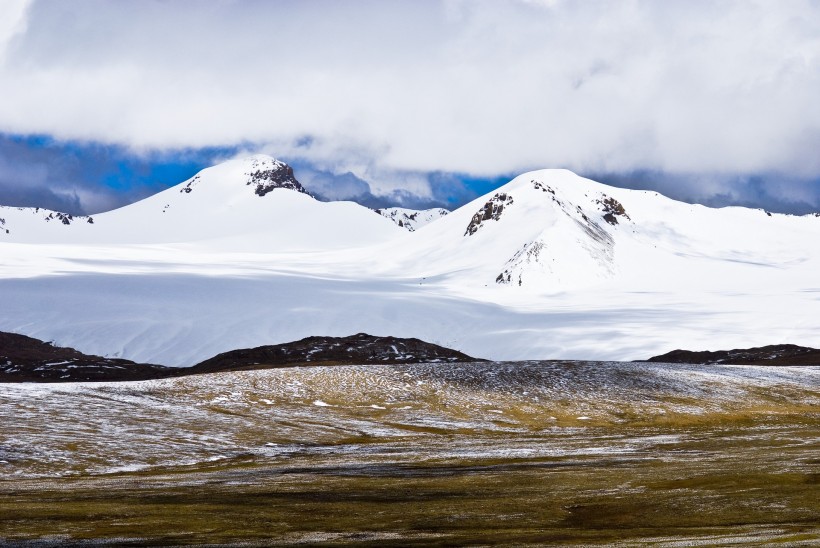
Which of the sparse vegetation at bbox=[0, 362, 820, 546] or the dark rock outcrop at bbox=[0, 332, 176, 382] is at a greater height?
the dark rock outcrop at bbox=[0, 332, 176, 382]

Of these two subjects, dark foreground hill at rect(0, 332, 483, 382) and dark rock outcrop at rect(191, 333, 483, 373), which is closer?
dark foreground hill at rect(0, 332, 483, 382)

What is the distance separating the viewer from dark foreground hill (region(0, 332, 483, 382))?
16675 centimetres

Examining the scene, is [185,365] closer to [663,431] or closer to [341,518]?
[663,431]

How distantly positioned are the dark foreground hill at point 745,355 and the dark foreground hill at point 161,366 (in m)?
42.5

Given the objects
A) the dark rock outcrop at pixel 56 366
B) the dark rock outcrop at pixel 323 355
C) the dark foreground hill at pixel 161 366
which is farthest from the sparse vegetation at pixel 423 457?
the dark rock outcrop at pixel 323 355

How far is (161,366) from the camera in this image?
608ft

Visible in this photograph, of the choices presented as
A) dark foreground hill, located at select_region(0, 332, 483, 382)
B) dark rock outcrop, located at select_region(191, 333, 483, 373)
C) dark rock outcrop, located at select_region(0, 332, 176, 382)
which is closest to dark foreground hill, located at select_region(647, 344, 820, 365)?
dark rock outcrop, located at select_region(191, 333, 483, 373)

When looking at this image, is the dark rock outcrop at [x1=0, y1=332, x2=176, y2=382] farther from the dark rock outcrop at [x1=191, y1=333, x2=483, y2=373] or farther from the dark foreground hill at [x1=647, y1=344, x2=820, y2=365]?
the dark foreground hill at [x1=647, y1=344, x2=820, y2=365]

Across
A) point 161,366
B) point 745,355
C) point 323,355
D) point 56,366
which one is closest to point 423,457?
point 323,355

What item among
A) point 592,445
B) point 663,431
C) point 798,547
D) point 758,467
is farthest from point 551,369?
point 798,547

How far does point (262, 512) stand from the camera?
36.3 metres

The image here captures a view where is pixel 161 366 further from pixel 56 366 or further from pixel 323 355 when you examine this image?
pixel 323 355

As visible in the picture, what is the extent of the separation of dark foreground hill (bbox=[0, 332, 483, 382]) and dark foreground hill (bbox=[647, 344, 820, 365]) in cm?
4252

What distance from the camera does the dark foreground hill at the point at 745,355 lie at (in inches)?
7116
